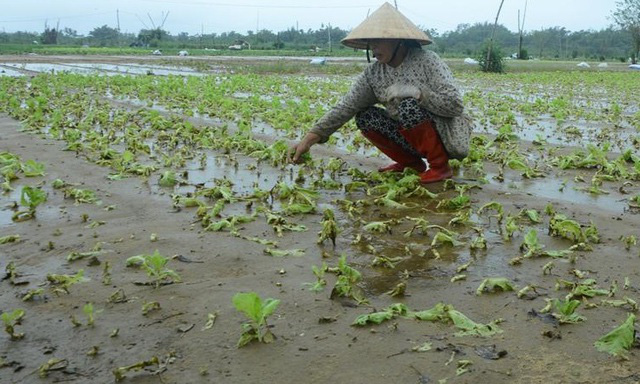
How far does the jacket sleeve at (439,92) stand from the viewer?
14.6 ft

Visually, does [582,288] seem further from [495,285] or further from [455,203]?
[455,203]

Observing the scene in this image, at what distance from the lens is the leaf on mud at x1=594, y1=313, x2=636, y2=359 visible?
7.32ft

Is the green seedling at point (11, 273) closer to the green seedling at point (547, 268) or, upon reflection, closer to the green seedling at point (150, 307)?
the green seedling at point (150, 307)

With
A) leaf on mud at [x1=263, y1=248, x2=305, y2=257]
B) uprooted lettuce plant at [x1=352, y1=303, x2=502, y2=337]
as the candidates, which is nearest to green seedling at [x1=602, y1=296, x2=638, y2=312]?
uprooted lettuce plant at [x1=352, y1=303, x2=502, y2=337]

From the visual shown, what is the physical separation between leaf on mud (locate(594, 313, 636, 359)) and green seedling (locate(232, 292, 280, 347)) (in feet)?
3.88

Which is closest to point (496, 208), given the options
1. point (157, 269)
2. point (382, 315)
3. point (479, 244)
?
point (479, 244)

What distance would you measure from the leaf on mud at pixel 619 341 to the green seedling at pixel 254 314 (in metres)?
1.18

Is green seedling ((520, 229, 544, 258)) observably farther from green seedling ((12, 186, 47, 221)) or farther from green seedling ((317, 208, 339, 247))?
green seedling ((12, 186, 47, 221))

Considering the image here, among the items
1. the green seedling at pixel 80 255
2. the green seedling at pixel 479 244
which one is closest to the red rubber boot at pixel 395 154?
the green seedling at pixel 479 244

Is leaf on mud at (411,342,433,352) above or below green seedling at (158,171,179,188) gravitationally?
below

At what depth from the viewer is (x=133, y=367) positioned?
2.15 meters

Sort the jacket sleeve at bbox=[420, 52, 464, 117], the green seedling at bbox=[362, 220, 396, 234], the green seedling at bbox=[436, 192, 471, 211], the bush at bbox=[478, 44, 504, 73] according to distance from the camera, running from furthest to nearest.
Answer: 1. the bush at bbox=[478, 44, 504, 73]
2. the jacket sleeve at bbox=[420, 52, 464, 117]
3. the green seedling at bbox=[436, 192, 471, 211]
4. the green seedling at bbox=[362, 220, 396, 234]

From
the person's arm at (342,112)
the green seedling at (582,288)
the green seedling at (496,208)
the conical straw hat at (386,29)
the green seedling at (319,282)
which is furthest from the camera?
the person's arm at (342,112)

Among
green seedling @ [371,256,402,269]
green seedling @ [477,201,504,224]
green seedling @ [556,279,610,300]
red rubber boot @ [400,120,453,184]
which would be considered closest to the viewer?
green seedling @ [556,279,610,300]
